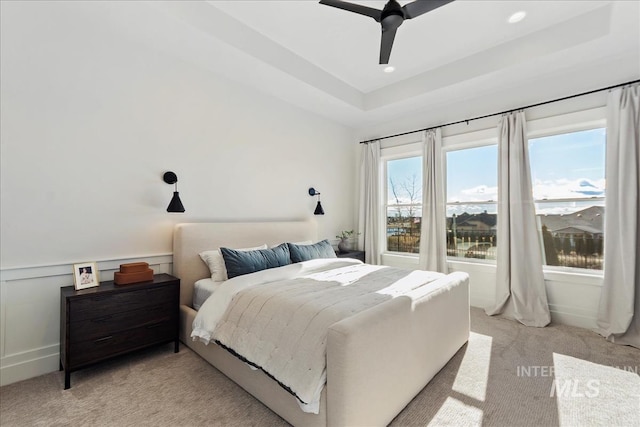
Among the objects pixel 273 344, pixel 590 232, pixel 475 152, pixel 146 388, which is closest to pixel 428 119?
pixel 475 152

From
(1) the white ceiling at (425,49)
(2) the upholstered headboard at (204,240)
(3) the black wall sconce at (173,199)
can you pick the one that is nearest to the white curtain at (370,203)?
(1) the white ceiling at (425,49)

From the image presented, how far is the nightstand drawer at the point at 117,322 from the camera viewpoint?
209 cm

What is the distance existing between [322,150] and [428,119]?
171 cm

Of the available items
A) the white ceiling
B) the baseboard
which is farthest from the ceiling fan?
the baseboard

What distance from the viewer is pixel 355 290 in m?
2.22

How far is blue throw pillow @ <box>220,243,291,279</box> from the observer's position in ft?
9.10

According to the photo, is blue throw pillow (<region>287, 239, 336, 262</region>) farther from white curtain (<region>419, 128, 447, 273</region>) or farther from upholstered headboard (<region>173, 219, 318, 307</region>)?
white curtain (<region>419, 128, 447, 273</region>)

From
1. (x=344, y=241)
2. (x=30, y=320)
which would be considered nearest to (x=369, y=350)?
(x=30, y=320)

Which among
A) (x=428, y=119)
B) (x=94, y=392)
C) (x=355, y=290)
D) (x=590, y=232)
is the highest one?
(x=428, y=119)

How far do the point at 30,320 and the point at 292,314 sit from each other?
2.15 metres

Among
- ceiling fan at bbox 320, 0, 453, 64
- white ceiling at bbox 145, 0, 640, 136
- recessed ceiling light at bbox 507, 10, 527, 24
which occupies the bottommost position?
ceiling fan at bbox 320, 0, 453, 64

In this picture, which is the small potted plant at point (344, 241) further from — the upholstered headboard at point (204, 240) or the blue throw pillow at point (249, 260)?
the blue throw pillow at point (249, 260)

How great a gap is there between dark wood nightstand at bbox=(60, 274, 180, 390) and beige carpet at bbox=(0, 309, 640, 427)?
0.19 meters

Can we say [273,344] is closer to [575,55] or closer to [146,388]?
[146,388]
